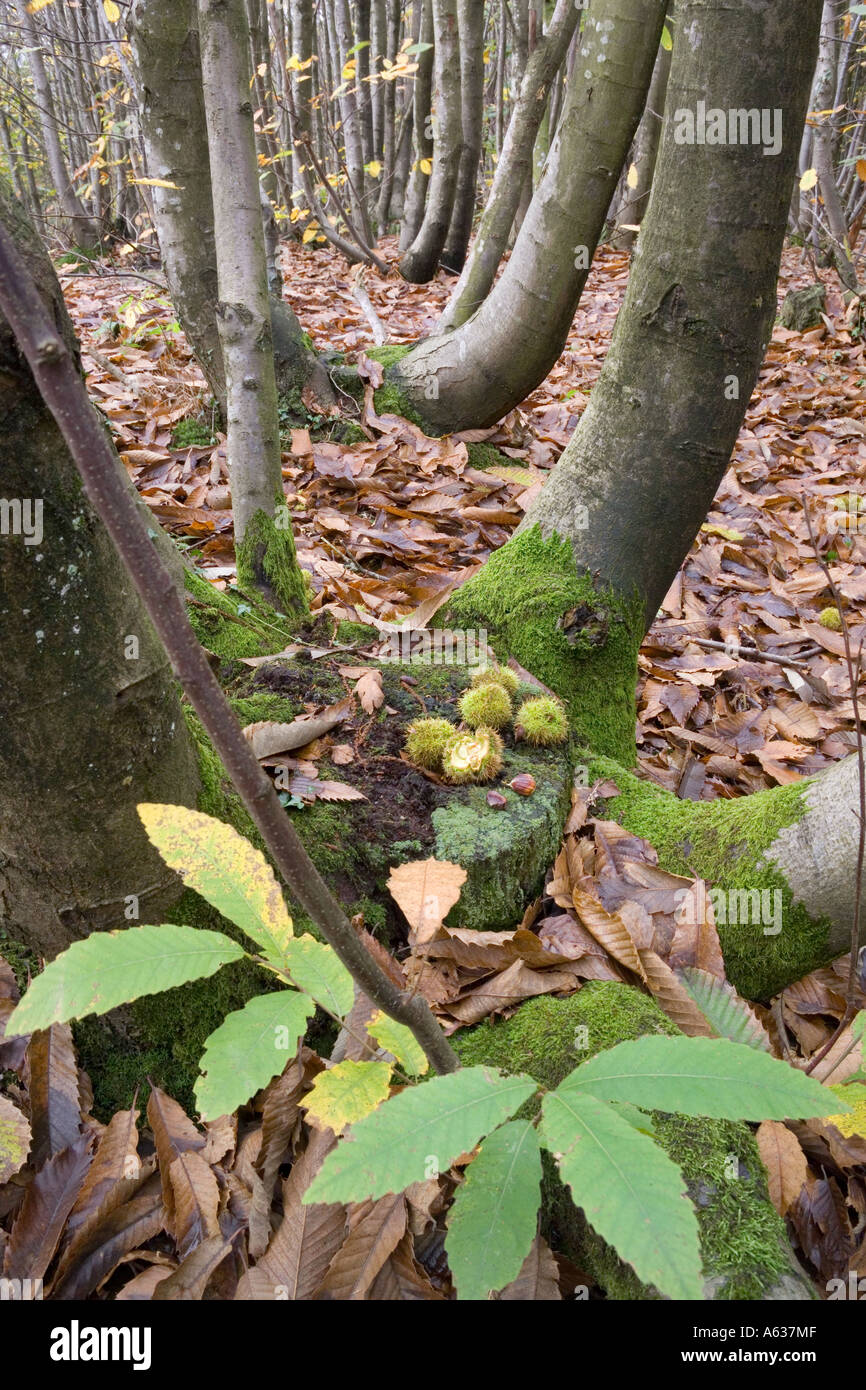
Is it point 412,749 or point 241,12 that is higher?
point 241,12

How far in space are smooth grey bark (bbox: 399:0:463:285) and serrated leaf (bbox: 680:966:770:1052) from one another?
8.12 m

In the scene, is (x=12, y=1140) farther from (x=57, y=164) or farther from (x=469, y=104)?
(x=57, y=164)

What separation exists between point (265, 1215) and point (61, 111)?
15.8 meters

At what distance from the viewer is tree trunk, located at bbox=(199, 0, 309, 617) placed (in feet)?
7.68

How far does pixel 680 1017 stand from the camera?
1.68m

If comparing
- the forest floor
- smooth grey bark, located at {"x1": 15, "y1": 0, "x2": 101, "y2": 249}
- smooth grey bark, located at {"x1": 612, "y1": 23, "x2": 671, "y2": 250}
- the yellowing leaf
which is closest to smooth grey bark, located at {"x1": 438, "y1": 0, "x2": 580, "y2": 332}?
the forest floor

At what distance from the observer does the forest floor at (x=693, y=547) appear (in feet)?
10.2

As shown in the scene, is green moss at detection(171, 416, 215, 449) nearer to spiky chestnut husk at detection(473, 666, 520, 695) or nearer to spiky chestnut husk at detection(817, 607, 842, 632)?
spiky chestnut husk at detection(473, 666, 520, 695)

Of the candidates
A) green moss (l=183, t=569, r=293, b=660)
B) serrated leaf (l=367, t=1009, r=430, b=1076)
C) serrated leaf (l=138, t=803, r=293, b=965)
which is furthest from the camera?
green moss (l=183, t=569, r=293, b=660)

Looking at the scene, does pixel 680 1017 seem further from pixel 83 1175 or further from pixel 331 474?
pixel 331 474

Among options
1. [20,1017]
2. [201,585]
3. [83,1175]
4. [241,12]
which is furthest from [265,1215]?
[241,12]

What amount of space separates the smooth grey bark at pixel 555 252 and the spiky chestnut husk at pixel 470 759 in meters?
2.90

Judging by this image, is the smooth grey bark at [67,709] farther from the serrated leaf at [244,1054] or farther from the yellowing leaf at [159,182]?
the yellowing leaf at [159,182]

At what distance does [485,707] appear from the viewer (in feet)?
6.97
